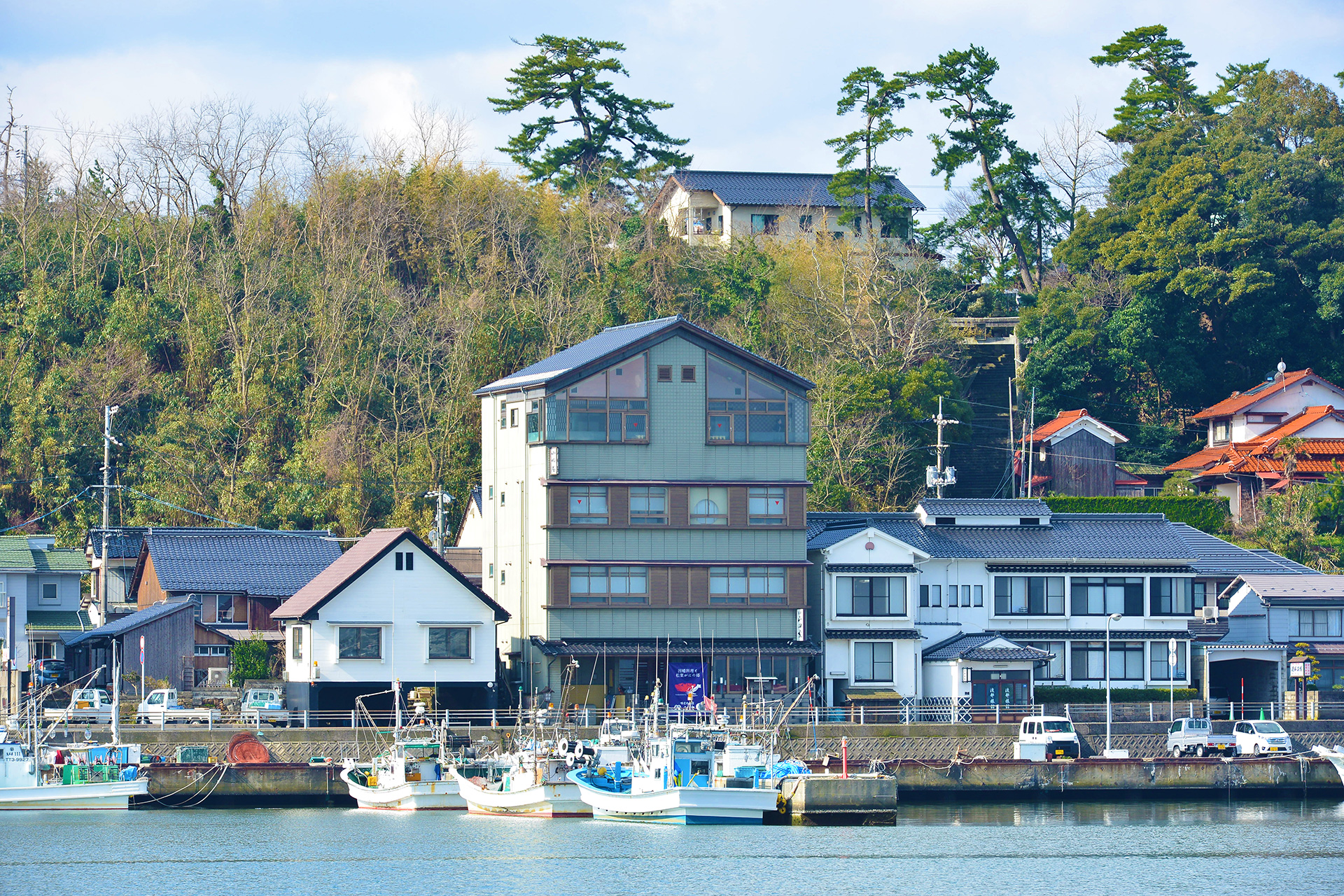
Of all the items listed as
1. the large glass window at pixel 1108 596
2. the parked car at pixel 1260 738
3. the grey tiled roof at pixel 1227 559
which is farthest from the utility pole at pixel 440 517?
the parked car at pixel 1260 738

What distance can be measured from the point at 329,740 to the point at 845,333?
34.8m

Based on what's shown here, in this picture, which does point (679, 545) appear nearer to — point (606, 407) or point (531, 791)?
point (606, 407)

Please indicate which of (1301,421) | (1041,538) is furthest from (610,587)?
(1301,421)

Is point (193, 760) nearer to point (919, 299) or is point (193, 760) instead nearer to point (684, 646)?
point (684, 646)

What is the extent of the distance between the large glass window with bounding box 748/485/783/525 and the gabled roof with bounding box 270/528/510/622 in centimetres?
863

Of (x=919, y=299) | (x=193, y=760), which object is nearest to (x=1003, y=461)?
(x=919, y=299)

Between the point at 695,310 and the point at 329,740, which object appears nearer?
the point at 329,740

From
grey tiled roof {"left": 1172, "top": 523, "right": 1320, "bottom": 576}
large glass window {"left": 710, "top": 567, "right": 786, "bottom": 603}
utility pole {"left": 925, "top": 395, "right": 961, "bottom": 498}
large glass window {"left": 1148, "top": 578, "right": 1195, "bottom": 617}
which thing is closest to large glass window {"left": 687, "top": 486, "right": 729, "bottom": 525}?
A: large glass window {"left": 710, "top": 567, "right": 786, "bottom": 603}

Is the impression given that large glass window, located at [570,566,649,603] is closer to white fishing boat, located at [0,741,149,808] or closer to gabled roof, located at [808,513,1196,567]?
gabled roof, located at [808,513,1196,567]

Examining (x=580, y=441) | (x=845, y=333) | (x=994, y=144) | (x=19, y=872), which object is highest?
(x=994, y=144)

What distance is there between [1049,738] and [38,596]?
35.4 meters

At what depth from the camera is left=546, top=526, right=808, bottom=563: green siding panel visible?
56281 mm

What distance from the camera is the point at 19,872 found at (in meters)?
39.7

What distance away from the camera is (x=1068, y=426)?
75.8m
